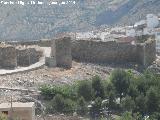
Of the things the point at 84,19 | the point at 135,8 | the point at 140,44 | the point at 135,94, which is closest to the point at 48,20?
the point at 84,19

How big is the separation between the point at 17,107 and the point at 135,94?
22.4 ft

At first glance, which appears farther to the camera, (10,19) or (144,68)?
(10,19)

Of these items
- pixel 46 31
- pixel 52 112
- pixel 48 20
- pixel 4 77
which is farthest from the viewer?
pixel 48 20

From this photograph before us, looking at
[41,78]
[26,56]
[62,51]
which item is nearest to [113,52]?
[62,51]

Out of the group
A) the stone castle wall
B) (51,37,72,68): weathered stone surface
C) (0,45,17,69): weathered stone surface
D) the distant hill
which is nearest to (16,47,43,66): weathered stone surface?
(0,45,17,69): weathered stone surface

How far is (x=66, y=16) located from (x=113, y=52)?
80.2m

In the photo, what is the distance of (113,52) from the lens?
37312 millimetres

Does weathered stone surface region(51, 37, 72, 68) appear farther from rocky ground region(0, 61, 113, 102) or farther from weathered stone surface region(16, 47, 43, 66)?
weathered stone surface region(16, 47, 43, 66)

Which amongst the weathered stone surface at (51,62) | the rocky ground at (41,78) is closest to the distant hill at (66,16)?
the rocky ground at (41,78)

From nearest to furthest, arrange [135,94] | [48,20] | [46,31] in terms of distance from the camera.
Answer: [135,94] → [46,31] → [48,20]

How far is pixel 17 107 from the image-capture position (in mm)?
23250

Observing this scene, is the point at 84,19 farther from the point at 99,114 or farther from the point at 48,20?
the point at 99,114

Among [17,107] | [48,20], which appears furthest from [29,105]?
[48,20]

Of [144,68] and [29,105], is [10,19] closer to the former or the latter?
[144,68]
